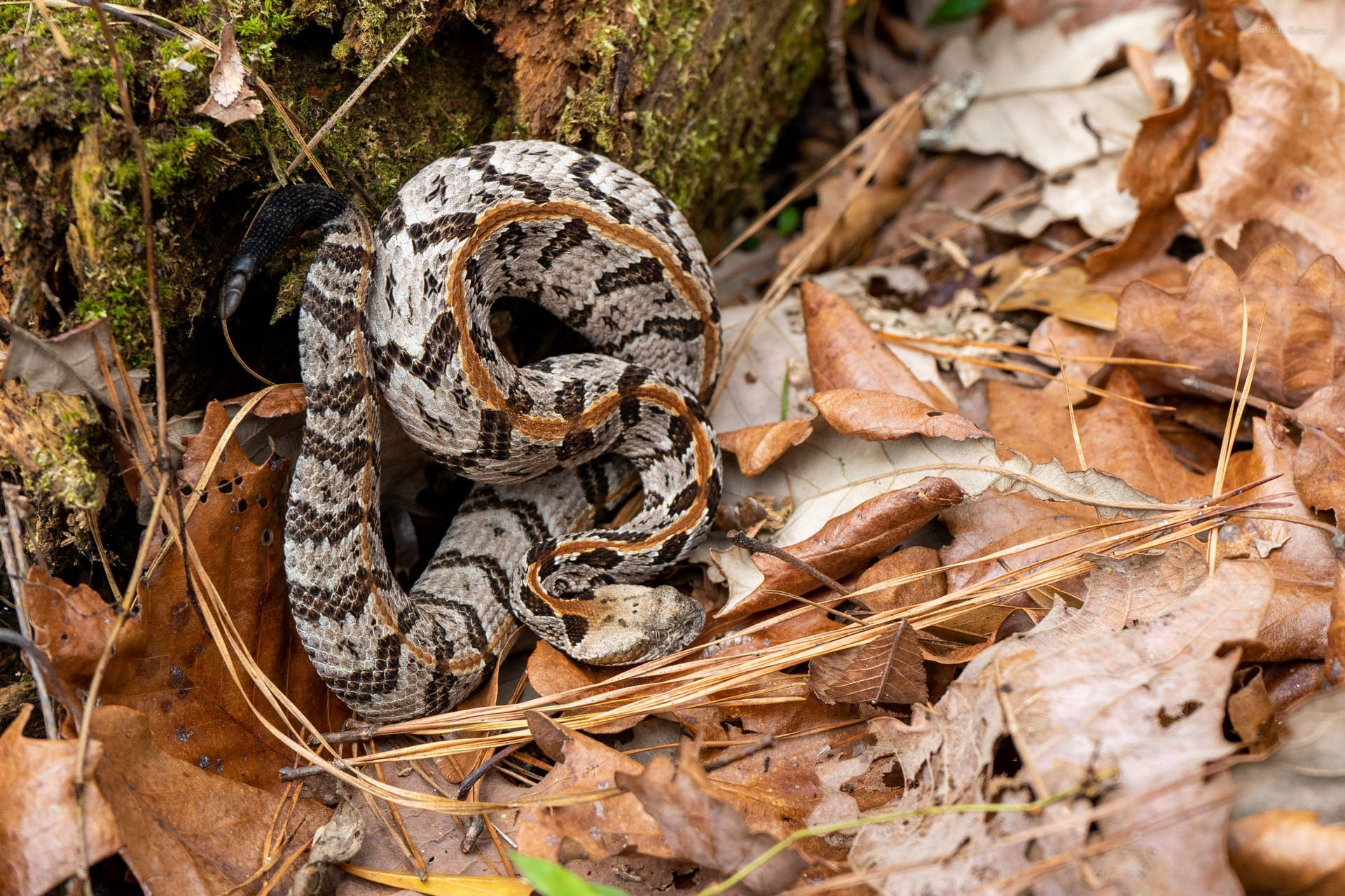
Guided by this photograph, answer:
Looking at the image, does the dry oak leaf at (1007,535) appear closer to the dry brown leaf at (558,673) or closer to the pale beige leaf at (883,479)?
the pale beige leaf at (883,479)

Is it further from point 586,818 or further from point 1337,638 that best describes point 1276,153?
point 586,818

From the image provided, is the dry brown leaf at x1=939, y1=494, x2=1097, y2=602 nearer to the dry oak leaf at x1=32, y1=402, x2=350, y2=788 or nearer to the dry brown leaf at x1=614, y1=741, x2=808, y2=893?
the dry brown leaf at x1=614, y1=741, x2=808, y2=893

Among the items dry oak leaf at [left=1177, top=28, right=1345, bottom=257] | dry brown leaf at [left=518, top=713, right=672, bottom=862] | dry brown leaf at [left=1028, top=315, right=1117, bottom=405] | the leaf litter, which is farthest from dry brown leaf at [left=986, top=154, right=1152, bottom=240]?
dry brown leaf at [left=518, top=713, right=672, bottom=862]

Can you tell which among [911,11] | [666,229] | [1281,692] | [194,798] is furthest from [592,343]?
[911,11]

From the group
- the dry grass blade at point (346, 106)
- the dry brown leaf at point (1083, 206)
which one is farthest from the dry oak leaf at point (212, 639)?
the dry brown leaf at point (1083, 206)

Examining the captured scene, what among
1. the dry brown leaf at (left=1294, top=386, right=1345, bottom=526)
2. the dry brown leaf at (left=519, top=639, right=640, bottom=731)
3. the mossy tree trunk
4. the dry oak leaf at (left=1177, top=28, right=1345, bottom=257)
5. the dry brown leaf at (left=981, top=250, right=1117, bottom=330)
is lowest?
the dry brown leaf at (left=519, top=639, right=640, bottom=731)

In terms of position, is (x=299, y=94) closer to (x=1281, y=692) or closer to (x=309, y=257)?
(x=309, y=257)
